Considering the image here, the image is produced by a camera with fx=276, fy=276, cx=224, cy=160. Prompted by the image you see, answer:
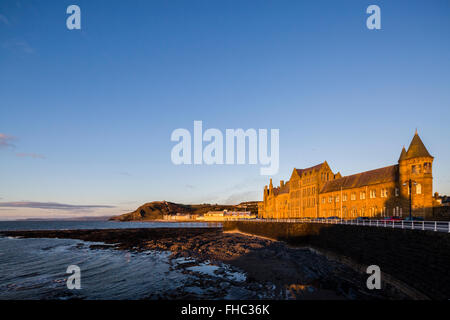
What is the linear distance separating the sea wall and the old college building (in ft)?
33.3

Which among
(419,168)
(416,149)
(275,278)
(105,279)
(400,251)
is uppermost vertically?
(416,149)

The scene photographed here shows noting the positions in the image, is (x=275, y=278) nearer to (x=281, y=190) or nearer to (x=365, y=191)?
(x=365, y=191)

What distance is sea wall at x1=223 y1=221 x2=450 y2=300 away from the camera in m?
18.1

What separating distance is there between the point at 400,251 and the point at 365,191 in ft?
150

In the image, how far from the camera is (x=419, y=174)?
48.7m

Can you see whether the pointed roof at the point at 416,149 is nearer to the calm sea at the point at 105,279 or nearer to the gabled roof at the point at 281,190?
the calm sea at the point at 105,279

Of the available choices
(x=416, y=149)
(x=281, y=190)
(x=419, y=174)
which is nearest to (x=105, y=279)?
(x=419, y=174)

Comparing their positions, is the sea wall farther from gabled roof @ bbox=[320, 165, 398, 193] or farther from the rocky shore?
gabled roof @ bbox=[320, 165, 398, 193]

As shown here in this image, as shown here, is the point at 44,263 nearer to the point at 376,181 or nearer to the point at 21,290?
the point at 21,290

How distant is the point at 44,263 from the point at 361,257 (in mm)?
40502

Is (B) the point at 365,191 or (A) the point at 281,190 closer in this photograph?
(B) the point at 365,191

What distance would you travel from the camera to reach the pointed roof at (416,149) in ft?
161

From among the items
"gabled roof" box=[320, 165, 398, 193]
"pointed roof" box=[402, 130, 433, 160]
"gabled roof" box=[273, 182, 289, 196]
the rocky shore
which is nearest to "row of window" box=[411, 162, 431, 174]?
"pointed roof" box=[402, 130, 433, 160]
